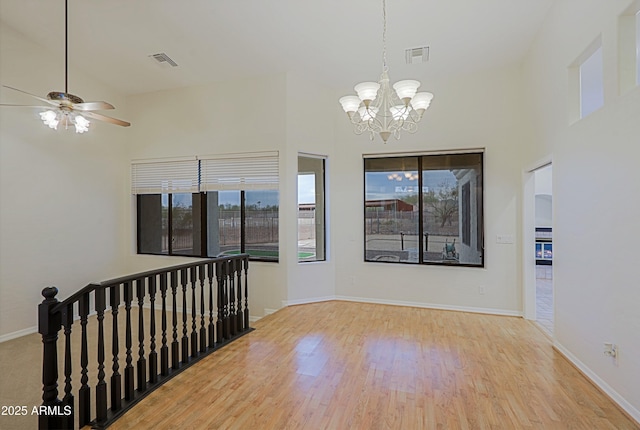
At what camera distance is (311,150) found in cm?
511

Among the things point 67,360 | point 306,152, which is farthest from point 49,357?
point 306,152

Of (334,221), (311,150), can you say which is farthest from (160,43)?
(334,221)

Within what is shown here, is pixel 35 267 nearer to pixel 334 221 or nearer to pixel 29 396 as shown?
pixel 29 396

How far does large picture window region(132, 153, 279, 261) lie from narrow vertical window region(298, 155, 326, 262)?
1.37 ft

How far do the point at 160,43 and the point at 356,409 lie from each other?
16.3 feet

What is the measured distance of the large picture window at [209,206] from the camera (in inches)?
203

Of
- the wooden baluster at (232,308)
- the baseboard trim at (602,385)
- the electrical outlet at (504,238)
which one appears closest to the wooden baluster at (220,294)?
the wooden baluster at (232,308)

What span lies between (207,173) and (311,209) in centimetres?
193

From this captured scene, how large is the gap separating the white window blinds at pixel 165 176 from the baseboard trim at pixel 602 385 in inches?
219

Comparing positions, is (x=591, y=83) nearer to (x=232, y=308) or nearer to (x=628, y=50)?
(x=628, y=50)

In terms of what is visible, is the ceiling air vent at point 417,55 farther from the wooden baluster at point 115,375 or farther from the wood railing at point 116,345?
the wooden baluster at point 115,375

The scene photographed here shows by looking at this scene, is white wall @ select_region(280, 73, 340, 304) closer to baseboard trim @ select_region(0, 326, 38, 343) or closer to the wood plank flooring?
the wood plank flooring

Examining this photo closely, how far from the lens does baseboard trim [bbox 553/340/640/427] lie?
2220mm

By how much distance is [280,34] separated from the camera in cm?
402
